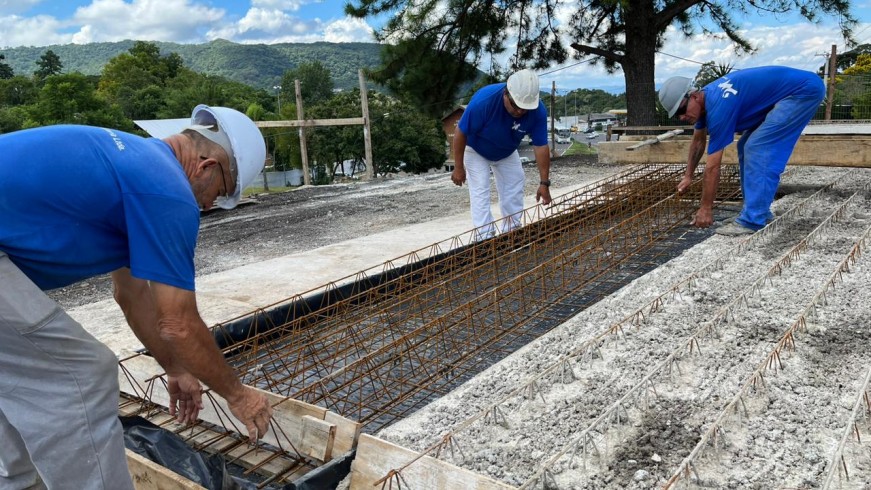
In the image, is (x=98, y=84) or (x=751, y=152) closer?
(x=751, y=152)

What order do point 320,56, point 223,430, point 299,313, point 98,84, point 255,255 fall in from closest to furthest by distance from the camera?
point 223,430 < point 299,313 < point 255,255 < point 98,84 < point 320,56

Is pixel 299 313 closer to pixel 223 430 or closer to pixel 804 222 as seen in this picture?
pixel 223 430

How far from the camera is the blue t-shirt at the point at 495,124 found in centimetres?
472

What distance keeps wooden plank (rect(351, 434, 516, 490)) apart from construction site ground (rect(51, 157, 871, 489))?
0.46 feet

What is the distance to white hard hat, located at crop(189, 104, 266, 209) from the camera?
5.57 ft

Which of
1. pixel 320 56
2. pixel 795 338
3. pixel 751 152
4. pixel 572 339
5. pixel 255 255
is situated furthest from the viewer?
pixel 320 56

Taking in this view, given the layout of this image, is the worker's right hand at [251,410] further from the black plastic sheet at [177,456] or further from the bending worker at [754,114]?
the bending worker at [754,114]

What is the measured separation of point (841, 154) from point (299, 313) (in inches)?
200

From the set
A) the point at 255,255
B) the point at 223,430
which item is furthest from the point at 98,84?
the point at 223,430

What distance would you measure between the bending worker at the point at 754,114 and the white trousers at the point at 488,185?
1295 mm

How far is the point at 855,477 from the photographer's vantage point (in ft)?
5.71

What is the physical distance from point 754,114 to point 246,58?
135 meters

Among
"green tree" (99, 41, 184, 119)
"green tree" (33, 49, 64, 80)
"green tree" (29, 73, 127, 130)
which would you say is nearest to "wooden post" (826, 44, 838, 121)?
"green tree" (29, 73, 127, 130)

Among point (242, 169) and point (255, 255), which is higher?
point (242, 169)
